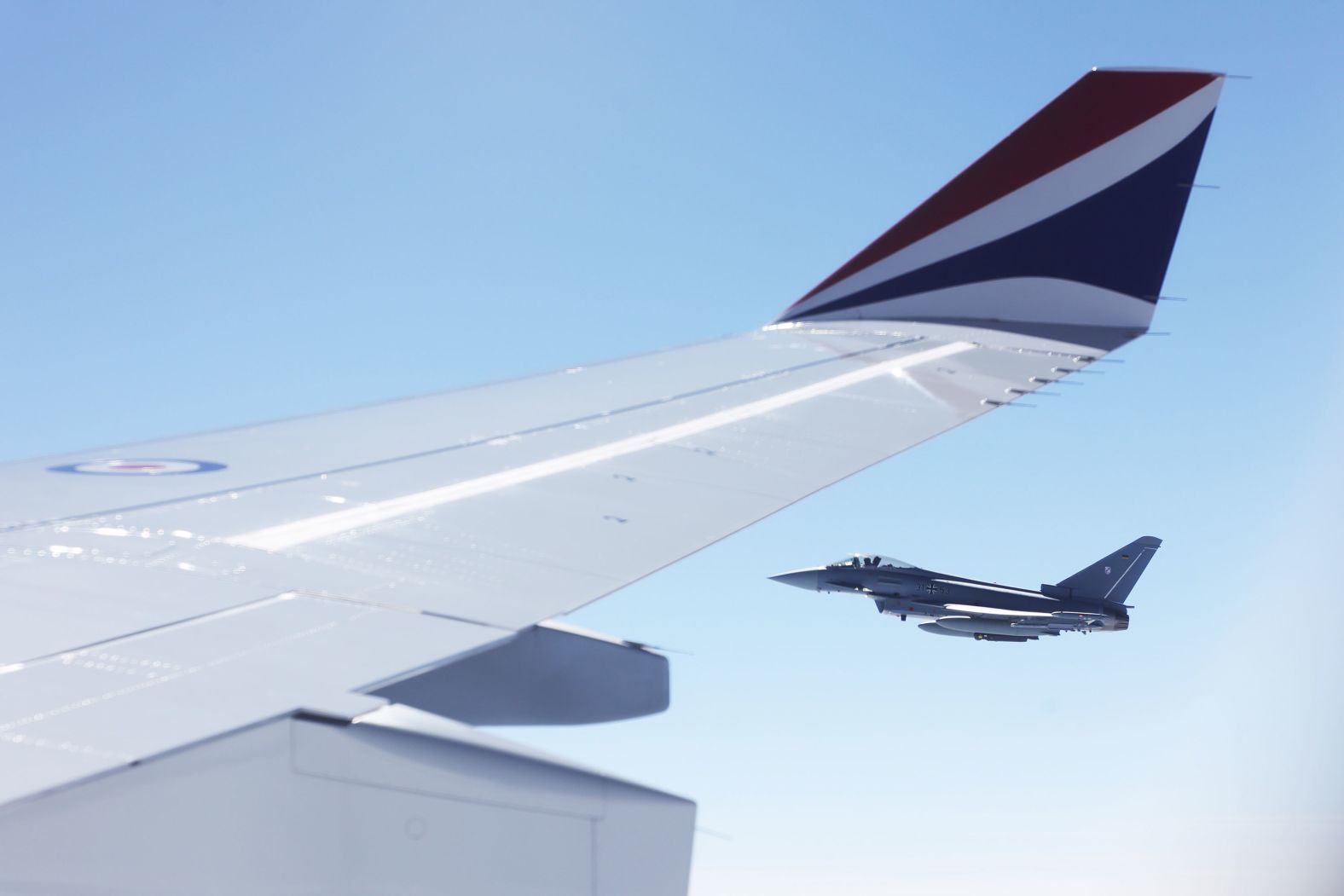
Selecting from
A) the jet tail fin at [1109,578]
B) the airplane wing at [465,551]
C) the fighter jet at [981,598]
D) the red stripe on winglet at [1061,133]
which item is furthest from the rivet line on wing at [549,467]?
the jet tail fin at [1109,578]

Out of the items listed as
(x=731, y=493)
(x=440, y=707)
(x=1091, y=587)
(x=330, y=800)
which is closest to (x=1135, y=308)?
(x=731, y=493)

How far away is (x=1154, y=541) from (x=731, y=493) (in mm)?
28051

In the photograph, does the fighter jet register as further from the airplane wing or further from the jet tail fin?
the airplane wing

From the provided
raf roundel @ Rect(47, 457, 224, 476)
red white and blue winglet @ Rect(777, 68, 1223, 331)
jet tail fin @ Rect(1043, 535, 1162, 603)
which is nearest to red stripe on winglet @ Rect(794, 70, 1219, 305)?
red white and blue winglet @ Rect(777, 68, 1223, 331)

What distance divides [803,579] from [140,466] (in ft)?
75.7

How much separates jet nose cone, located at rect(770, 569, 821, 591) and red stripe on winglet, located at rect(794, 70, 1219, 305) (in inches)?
808

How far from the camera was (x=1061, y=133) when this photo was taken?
650 cm

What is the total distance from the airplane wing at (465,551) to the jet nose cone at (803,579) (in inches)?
769

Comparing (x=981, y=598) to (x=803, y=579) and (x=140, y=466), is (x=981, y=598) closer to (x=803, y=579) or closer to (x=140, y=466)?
(x=803, y=579)

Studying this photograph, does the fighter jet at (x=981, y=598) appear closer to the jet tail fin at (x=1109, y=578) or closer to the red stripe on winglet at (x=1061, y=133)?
the jet tail fin at (x=1109, y=578)

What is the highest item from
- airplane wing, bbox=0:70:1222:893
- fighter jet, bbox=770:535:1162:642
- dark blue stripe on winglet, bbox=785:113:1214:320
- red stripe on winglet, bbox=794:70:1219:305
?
red stripe on winglet, bbox=794:70:1219:305

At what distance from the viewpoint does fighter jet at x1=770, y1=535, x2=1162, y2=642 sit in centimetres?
2573

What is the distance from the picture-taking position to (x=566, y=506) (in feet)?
14.1

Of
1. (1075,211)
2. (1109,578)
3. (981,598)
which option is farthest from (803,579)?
(1075,211)
